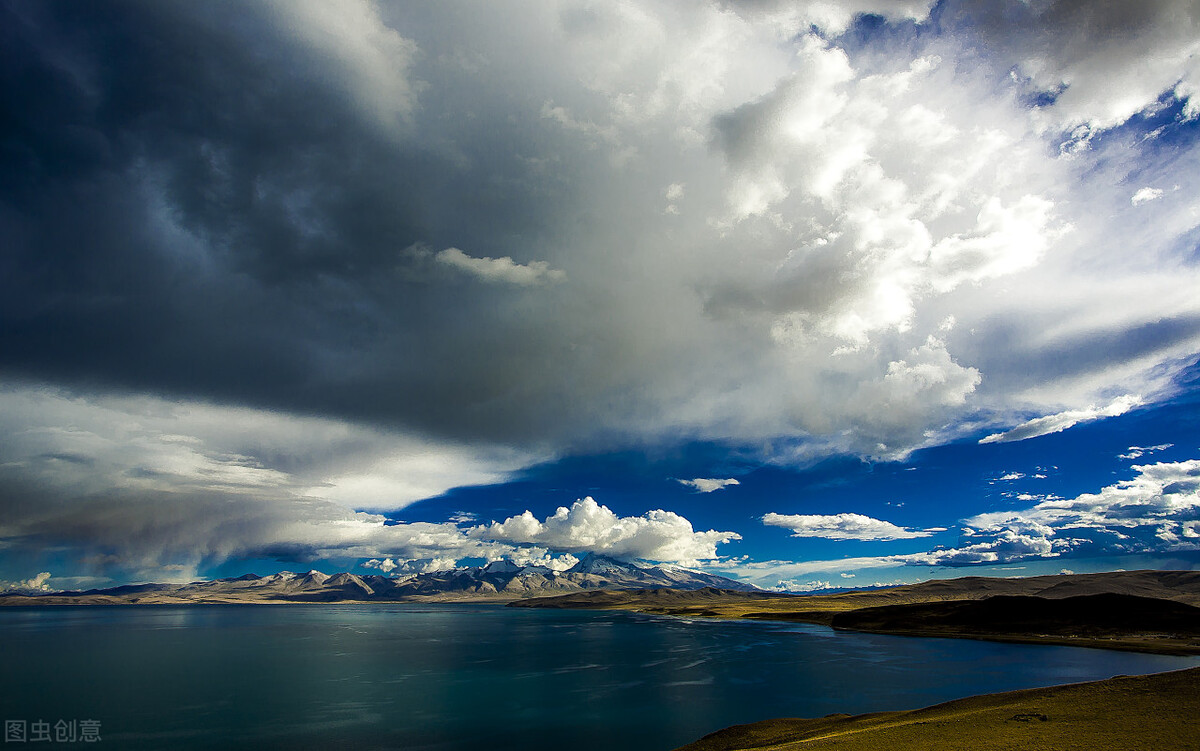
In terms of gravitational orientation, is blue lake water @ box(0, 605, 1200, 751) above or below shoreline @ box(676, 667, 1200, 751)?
below

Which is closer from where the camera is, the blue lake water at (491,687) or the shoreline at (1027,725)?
the shoreline at (1027,725)

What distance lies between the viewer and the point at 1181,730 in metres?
31.8

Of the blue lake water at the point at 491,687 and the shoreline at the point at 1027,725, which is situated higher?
the shoreline at the point at 1027,725

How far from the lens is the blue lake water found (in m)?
A: 53.3

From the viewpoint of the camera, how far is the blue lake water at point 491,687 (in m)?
53.3

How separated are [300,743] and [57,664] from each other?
10245cm

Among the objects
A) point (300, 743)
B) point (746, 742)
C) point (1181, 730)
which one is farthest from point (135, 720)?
point (1181, 730)

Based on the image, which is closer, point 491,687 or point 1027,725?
point 1027,725

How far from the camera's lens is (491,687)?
7894 centimetres

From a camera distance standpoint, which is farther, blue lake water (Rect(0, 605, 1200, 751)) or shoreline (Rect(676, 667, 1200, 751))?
blue lake water (Rect(0, 605, 1200, 751))

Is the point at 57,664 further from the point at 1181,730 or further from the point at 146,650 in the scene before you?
the point at 1181,730

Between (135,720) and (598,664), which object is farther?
(598,664)

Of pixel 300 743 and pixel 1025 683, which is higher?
pixel 300 743

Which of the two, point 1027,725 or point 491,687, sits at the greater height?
point 1027,725
